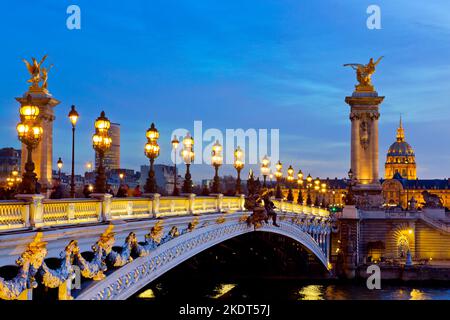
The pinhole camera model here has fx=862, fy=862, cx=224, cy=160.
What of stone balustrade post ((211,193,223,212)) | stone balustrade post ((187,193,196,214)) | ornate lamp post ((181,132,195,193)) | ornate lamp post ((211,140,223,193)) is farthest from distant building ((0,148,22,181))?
stone balustrade post ((187,193,196,214))

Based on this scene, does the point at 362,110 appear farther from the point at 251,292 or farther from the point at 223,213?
the point at 223,213

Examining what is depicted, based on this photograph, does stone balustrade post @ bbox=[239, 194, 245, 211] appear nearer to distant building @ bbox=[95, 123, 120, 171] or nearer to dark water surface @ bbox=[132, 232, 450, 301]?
distant building @ bbox=[95, 123, 120, 171]

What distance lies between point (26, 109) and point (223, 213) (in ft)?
51.2

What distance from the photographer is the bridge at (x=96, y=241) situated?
1591 cm

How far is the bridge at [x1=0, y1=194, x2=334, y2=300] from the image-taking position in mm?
15906

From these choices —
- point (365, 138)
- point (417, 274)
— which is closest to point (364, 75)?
point (365, 138)

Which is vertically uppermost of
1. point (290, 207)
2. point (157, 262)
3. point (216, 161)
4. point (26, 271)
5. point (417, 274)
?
point (216, 161)

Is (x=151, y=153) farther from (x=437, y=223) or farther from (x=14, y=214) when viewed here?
(x=437, y=223)

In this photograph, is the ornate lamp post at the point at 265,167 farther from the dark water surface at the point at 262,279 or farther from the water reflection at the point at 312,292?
the water reflection at the point at 312,292

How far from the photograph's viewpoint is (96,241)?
19656 millimetres

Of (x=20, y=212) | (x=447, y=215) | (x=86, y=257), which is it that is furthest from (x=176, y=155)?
(x=447, y=215)

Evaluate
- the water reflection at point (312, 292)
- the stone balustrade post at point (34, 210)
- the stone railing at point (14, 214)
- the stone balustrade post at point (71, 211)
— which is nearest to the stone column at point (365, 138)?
the water reflection at point (312, 292)

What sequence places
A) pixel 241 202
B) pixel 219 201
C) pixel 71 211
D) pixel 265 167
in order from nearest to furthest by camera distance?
1. pixel 71 211
2. pixel 219 201
3. pixel 241 202
4. pixel 265 167
